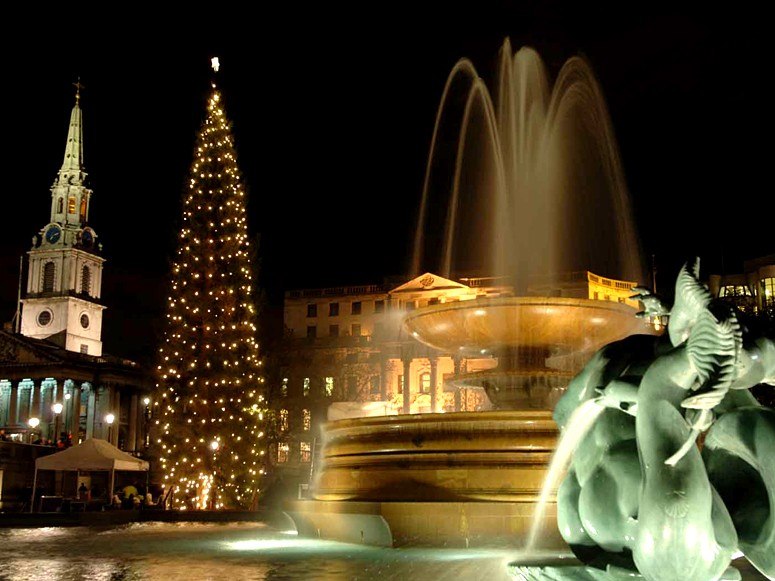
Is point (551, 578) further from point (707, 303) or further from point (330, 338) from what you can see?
point (330, 338)

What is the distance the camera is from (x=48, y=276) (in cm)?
9881

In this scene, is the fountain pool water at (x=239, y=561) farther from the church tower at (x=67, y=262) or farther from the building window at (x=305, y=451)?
the church tower at (x=67, y=262)

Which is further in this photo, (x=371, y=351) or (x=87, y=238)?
(x=87, y=238)

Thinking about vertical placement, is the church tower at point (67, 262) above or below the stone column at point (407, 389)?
above

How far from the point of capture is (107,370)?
83250 mm

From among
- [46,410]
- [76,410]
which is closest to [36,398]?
[46,410]

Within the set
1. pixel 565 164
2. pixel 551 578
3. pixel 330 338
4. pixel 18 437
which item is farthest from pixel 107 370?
pixel 551 578

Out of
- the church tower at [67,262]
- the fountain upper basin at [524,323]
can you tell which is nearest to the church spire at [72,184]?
the church tower at [67,262]

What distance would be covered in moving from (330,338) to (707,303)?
75188mm

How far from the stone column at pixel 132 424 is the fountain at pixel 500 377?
6802cm

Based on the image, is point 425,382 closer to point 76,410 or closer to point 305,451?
point 305,451

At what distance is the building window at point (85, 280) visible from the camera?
99250 millimetres

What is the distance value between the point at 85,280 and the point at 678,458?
10193 centimetres

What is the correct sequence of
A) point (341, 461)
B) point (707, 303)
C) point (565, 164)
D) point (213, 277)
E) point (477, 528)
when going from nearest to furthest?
point (707, 303) → point (477, 528) → point (341, 461) → point (565, 164) → point (213, 277)
